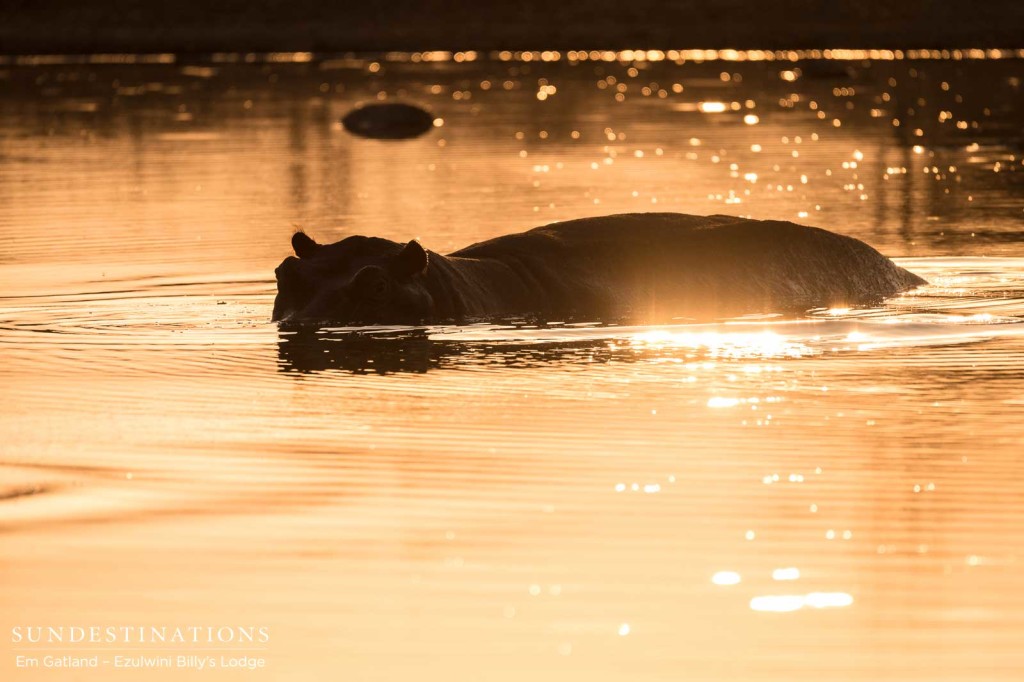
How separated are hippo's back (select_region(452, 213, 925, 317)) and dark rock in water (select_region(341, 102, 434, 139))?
907 inches

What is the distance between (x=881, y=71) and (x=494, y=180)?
115 feet

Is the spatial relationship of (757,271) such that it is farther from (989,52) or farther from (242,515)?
(989,52)

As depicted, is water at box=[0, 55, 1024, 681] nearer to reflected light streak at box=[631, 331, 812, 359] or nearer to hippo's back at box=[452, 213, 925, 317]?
reflected light streak at box=[631, 331, 812, 359]

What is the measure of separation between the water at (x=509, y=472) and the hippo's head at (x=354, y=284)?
A: 240mm

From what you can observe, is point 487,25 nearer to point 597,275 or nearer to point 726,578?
point 597,275

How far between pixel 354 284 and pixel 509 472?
172 inches

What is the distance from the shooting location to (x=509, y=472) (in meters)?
8.46

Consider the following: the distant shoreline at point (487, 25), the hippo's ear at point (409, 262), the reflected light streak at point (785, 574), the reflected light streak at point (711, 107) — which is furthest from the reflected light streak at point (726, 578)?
the distant shoreline at point (487, 25)

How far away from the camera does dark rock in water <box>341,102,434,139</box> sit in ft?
123

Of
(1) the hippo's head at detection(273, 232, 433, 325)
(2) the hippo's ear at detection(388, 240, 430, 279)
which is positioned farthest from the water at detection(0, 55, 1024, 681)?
(2) the hippo's ear at detection(388, 240, 430, 279)

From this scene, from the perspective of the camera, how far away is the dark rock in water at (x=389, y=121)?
3747 cm

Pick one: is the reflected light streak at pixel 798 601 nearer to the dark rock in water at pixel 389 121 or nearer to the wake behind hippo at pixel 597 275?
the wake behind hippo at pixel 597 275

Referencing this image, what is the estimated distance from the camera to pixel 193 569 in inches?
279

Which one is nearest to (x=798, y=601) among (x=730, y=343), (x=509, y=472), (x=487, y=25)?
(x=509, y=472)
